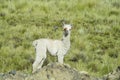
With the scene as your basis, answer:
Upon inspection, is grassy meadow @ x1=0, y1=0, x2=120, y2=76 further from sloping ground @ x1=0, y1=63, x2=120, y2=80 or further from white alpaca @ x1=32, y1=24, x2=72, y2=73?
sloping ground @ x1=0, y1=63, x2=120, y2=80

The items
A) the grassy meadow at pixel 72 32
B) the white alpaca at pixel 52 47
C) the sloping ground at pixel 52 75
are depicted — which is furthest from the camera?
the grassy meadow at pixel 72 32

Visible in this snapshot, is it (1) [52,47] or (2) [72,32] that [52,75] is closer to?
(1) [52,47]

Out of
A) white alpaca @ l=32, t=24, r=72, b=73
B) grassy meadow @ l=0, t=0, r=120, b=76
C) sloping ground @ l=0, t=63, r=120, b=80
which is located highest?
sloping ground @ l=0, t=63, r=120, b=80

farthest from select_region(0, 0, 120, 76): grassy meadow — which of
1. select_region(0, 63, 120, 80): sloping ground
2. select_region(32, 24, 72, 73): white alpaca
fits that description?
select_region(0, 63, 120, 80): sloping ground

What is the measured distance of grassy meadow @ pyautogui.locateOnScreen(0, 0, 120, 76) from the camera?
43.2 ft

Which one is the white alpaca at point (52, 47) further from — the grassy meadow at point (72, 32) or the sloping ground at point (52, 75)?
the sloping ground at point (52, 75)

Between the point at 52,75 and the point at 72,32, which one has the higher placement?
the point at 52,75

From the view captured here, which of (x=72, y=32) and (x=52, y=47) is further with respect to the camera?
(x=72, y=32)

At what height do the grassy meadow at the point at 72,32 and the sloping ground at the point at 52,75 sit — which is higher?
the sloping ground at the point at 52,75

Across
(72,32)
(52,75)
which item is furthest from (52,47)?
(72,32)

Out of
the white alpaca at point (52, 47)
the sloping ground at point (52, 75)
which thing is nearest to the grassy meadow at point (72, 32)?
the white alpaca at point (52, 47)

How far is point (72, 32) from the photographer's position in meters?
16.3

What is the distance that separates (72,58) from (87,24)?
3854 millimetres

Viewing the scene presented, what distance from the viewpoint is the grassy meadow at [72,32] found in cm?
1316
